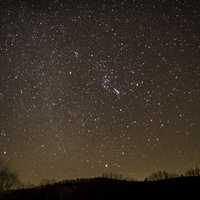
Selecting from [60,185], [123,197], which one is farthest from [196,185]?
[60,185]

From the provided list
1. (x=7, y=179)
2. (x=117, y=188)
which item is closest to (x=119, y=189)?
(x=117, y=188)

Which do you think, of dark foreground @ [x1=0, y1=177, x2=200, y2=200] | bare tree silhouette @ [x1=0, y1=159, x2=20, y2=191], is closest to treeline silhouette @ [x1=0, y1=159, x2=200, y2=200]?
dark foreground @ [x1=0, y1=177, x2=200, y2=200]

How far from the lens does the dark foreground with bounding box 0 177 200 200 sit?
506 inches

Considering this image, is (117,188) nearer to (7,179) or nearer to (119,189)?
(119,189)

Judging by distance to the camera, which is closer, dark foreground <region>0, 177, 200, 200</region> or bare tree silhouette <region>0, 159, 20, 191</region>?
dark foreground <region>0, 177, 200, 200</region>

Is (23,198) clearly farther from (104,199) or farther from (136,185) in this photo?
(136,185)

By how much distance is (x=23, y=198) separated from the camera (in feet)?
45.0

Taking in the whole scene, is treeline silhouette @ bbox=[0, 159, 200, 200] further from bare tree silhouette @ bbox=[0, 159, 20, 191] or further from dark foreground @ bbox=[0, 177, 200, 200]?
bare tree silhouette @ bbox=[0, 159, 20, 191]

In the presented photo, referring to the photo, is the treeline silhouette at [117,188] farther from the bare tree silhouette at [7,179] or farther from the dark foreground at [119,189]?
the bare tree silhouette at [7,179]

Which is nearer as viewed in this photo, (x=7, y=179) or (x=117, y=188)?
(x=117, y=188)

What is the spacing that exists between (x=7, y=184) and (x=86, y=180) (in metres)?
32.1

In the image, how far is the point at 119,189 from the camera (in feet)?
43.1

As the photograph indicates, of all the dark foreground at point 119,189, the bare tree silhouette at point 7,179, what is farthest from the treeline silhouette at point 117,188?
the bare tree silhouette at point 7,179

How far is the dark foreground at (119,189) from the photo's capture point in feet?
42.1
